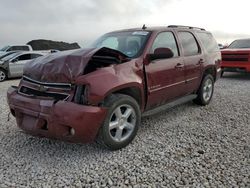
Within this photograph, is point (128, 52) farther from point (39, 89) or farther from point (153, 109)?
point (39, 89)

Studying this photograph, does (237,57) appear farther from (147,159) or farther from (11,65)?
(11,65)

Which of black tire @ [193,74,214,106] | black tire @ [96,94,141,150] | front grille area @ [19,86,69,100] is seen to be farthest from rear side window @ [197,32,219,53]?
front grille area @ [19,86,69,100]

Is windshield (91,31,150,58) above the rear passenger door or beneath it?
above

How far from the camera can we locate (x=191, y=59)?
573 cm

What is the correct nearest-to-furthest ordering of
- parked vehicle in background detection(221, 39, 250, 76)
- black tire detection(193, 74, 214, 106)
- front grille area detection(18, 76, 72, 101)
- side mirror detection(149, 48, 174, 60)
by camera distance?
front grille area detection(18, 76, 72, 101) → side mirror detection(149, 48, 174, 60) → black tire detection(193, 74, 214, 106) → parked vehicle in background detection(221, 39, 250, 76)

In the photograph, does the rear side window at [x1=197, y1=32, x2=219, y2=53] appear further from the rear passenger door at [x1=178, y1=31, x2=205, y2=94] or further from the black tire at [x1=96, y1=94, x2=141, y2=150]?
the black tire at [x1=96, y1=94, x2=141, y2=150]

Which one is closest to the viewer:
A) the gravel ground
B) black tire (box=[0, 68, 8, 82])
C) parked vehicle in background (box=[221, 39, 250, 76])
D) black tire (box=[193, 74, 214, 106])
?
the gravel ground

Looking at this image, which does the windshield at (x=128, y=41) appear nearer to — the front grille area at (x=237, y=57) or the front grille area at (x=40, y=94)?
the front grille area at (x=40, y=94)

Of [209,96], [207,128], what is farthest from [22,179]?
[209,96]

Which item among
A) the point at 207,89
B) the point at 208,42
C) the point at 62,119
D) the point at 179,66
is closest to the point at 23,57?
the point at 208,42

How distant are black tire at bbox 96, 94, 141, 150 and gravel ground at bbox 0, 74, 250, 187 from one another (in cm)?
14

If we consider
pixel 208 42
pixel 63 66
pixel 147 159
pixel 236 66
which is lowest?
pixel 147 159

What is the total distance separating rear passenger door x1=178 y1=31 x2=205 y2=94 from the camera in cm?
559

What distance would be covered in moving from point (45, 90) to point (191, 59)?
309cm
